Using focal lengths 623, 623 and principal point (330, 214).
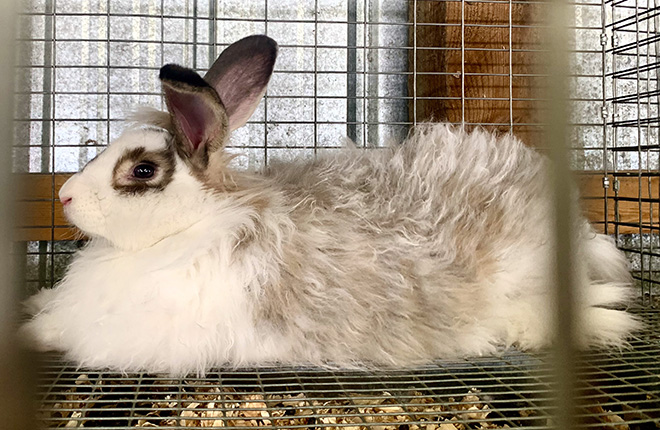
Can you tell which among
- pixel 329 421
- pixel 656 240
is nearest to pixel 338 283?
pixel 329 421

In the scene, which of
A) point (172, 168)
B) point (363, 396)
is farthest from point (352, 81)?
point (363, 396)

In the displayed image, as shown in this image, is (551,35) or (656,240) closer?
(551,35)

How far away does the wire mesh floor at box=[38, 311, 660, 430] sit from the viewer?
3.97ft

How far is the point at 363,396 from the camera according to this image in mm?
1285

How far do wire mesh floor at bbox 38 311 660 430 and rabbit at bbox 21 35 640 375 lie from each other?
5cm

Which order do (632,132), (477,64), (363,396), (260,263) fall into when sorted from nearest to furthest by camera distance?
(363,396) → (260,263) → (477,64) → (632,132)

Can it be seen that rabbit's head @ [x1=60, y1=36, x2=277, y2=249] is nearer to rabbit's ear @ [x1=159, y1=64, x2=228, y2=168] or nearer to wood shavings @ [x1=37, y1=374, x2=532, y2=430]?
rabbit's ear @ [x1=159, y1=64, x2=228, y2=168]

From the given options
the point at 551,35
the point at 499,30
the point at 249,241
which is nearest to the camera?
the point at 551,35

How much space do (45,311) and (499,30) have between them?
1.95 m

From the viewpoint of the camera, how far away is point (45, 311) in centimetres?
172

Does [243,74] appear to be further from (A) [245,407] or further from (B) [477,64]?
(B) [477,64]

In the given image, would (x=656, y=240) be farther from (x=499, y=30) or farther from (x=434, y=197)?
(x=434, y=197)

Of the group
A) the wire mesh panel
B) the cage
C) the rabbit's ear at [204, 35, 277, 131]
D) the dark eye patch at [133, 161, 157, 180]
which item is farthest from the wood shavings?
the wire mesh panel

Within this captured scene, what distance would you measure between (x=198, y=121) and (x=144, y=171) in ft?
0.59
